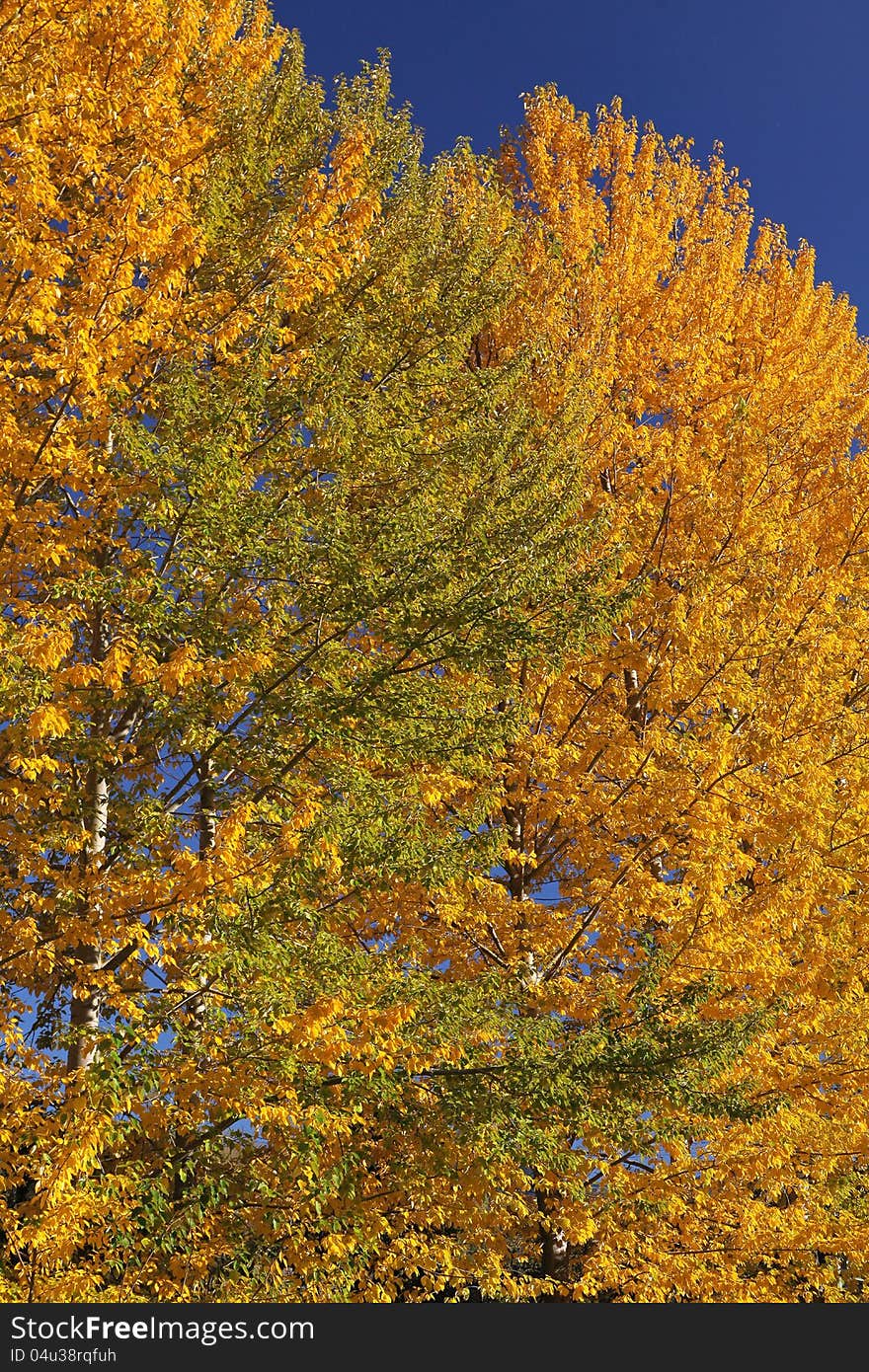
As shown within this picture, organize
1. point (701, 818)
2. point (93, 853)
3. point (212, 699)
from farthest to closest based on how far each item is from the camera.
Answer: point (701, 818) → point (93, 853) → point (212, 699)

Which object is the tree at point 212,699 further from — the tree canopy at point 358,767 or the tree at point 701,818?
the tree at point 701,818

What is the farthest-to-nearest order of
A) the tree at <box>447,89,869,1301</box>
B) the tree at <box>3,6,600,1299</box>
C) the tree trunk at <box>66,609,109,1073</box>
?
the tree at <box>447,89,869,1301</box>, the tree trunk at <box>66,609,109,1073</box>, the tree at <box>3,6,600,1299</box>

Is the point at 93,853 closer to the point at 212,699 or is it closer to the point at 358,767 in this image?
the point at 212,699

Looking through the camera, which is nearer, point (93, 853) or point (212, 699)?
point (212, 699)

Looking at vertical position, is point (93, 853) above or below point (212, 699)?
below

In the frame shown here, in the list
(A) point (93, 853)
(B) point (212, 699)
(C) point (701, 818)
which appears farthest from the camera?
(C) point (701, 818)

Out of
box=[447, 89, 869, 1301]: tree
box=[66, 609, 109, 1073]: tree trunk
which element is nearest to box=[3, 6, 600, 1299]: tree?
box=[66, 609, 109, 1073]: tree trunk

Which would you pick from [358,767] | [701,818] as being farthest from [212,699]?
[701,818]

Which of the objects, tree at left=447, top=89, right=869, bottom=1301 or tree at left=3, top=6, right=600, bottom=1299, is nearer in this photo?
tree at left=3, top=6, right=600, bottom=1299

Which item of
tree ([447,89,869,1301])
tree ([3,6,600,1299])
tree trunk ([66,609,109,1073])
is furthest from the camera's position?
tree ([447,89,869,1301])

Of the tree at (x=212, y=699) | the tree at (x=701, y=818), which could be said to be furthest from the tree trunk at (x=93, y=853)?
the tree at (x=701, y=818)

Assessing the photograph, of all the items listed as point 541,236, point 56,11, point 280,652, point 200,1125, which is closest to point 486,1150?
point 200,1125

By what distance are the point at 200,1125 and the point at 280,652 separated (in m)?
2.83

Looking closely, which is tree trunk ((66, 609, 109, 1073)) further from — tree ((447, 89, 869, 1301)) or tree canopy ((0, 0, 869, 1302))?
tree ((447, 89, 869, 1301))
